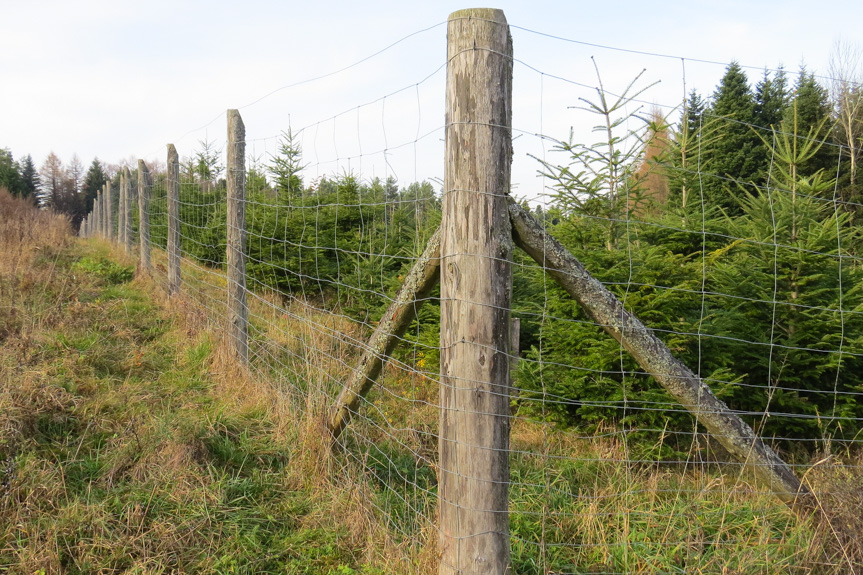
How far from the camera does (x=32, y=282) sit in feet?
24.9

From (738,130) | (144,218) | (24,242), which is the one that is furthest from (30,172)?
(738,130)

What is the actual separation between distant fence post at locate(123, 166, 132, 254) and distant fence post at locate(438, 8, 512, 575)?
12.5 meters

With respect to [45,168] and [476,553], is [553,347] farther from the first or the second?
[45,168]

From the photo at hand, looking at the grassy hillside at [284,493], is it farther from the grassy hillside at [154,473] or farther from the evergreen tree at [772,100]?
the evergreen tree at [772,100]

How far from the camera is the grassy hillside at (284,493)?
2762 millimetres

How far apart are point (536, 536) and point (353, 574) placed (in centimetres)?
89

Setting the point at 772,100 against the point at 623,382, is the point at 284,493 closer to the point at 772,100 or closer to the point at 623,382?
the point at 623,382

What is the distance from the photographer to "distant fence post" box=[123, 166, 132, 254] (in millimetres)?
13418

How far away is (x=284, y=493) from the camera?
3506mm

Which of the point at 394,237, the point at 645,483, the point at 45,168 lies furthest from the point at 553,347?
the point at 45,168

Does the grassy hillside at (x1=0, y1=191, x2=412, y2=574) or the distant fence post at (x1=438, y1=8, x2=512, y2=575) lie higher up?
the distant fence post at (x1=438, y1=8, x2=512, y2=575)

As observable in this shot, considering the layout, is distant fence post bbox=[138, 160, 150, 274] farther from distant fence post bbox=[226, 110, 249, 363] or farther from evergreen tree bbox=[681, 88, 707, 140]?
evergreen tree bbox=[681, 88, 707, 140]

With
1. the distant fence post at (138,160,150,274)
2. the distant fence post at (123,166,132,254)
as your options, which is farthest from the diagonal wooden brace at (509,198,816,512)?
the distant fence post at (123,166,132,254)

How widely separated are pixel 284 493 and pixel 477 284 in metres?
2.02
